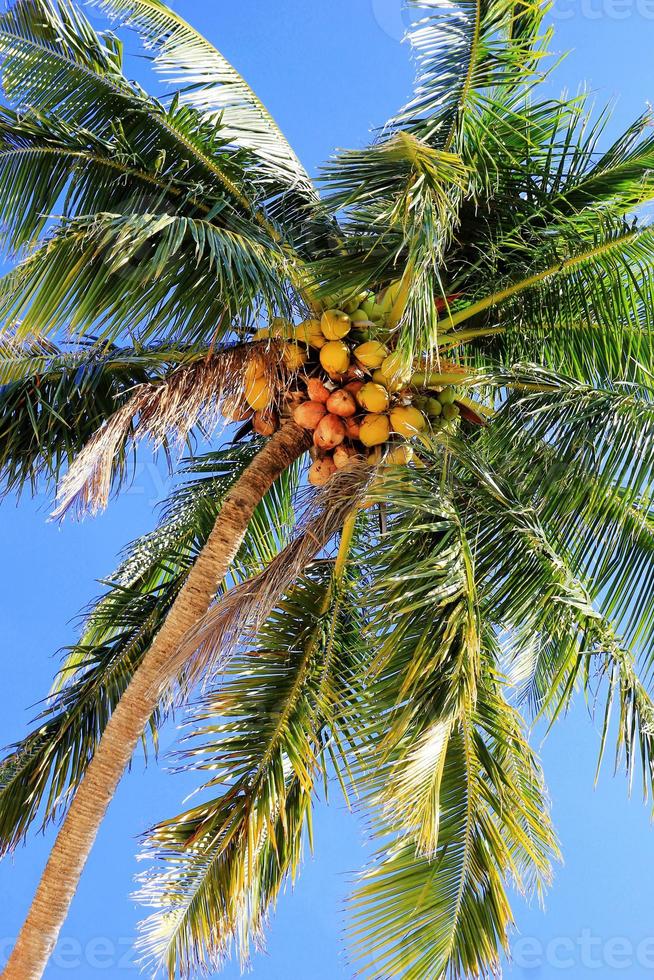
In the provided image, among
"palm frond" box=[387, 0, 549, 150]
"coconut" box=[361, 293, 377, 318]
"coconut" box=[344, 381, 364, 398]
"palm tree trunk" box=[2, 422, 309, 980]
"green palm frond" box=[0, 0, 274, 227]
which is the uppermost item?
"green palm frond" box=[0, 0, 274, 227]

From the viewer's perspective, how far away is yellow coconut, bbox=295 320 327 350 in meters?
5.33

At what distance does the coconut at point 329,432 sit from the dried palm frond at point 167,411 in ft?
0.86

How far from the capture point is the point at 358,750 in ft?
16.5

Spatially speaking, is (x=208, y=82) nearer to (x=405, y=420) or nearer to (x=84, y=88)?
(x=84, y=88)

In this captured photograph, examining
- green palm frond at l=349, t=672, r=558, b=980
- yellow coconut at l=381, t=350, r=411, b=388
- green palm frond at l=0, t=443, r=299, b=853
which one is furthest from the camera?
green palm frond at l=0, t=443, r=299, b=853

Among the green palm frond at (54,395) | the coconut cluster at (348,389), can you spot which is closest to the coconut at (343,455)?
the coconut cluster at (348,389)

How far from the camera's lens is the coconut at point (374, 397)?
5.30 metres

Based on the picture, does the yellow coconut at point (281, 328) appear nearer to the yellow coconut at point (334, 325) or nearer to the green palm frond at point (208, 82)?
the yellow coconut at point (334, 325)

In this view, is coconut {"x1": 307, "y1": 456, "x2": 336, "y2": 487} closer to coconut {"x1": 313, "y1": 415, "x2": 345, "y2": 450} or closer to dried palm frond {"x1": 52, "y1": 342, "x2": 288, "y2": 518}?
coconut {"x1": 313, "y1": 415, "x2": 345, "y2": 450}

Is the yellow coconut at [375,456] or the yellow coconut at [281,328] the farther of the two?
the yellow coconut at [375,456]

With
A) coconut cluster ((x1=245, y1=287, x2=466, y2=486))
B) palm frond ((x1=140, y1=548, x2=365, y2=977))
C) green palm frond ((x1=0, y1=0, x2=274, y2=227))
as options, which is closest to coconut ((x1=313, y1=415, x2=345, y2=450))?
coconut cluster ((x1=245, y1=287, x2=466, y2=486))

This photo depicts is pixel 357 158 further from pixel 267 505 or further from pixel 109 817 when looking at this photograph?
pixel 109 817

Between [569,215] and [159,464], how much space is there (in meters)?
2.62

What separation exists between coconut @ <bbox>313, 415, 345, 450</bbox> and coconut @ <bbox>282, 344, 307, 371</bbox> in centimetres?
28
